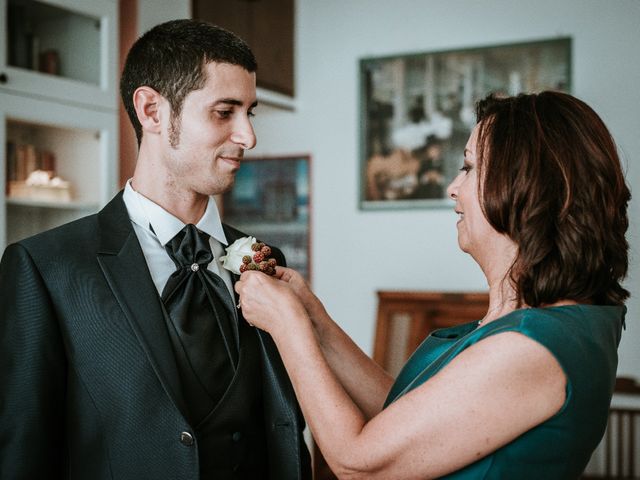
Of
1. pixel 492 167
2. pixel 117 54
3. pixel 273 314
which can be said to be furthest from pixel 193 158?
pixel 117 54

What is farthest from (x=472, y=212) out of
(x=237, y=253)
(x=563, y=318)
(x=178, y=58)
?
(x=178, y=58)

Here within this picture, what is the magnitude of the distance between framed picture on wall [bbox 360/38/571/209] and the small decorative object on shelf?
7.44 ft

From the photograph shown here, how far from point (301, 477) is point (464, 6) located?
12.3 ft

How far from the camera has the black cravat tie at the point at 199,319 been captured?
1631 mm

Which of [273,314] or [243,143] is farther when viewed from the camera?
[243,143]

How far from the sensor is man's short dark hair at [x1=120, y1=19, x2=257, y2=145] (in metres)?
1.74

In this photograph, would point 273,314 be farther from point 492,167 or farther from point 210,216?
point 492,167

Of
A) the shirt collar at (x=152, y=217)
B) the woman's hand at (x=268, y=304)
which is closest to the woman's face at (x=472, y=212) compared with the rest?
the woman's hand at (x=268, y=304)

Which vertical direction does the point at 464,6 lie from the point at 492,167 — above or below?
above

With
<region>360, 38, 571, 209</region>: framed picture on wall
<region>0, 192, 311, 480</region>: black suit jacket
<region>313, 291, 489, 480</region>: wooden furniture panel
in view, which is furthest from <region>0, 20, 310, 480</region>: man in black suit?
<region>360, 38, 571, 209</region>: framed picture on wall

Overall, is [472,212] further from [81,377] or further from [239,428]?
[81,377]

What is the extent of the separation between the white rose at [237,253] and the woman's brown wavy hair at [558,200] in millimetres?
531

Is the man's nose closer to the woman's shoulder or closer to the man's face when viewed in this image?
the man's face

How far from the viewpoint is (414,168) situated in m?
4.96
